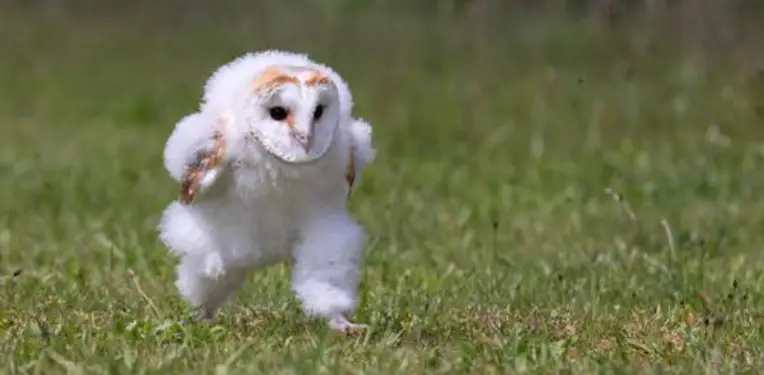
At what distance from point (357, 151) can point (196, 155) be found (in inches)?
17.8

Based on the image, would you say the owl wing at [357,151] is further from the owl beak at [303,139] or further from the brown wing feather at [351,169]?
the owl beak at [303,139]

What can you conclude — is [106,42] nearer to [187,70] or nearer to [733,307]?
[187,70]

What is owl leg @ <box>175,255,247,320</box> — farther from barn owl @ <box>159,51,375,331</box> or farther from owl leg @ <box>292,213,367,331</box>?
owl leg @ <box>292,213,367,331</box>

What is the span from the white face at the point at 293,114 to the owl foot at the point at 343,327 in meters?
0.49

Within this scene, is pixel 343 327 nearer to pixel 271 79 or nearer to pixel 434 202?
pixel 271 79

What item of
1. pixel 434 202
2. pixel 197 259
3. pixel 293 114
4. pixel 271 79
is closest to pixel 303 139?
pixel 293 114

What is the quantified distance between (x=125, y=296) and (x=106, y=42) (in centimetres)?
917

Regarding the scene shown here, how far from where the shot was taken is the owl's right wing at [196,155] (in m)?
4.20

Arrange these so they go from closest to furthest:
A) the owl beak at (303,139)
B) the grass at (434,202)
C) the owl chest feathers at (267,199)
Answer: the owl beak at (303,139), the owl chest feathers at (267,199), the grass at (434,202)

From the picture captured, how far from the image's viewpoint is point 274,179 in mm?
4164

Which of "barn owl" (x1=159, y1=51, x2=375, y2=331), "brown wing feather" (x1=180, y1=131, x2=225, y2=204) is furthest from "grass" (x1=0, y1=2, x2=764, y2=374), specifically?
"brown wing feather" (x1=180, y1=131, x2=225, y2=204)

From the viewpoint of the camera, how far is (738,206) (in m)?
7.96

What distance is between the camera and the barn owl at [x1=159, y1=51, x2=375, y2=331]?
411cm

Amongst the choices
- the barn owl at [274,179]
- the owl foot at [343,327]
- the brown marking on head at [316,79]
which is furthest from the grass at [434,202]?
the brown marking on head at [316,79]
